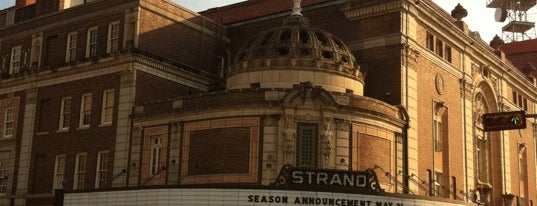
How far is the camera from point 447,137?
48.3 meters

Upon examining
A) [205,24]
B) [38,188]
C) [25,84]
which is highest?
[205,24]

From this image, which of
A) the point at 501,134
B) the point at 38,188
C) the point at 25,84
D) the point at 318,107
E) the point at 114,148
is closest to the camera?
the point at 318,107

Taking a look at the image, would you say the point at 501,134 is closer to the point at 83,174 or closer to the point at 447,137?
the point at 447,137

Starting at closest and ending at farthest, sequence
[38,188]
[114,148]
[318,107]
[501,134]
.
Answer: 1. [318,107]
2. [114,148]
3. [38,188]
4. [501,134]

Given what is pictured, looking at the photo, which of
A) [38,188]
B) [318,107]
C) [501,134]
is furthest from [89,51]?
[501,134]

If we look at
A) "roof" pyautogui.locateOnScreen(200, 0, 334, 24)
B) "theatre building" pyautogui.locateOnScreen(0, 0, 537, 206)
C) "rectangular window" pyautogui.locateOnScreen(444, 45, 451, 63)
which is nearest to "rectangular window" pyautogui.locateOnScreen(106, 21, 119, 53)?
"theatre building" pyautogui.locateOnScreen(0, 0, 537, 206)

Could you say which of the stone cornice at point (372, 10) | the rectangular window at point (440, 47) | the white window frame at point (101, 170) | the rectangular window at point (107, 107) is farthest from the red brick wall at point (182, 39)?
the rectangular window at point (440, 47)

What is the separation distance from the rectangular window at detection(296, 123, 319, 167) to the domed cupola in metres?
3.13

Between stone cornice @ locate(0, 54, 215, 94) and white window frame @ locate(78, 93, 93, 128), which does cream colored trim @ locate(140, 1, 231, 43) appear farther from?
white window frame @ locate(78, 93, 93, 128)

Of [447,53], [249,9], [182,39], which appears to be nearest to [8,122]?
[182,39]

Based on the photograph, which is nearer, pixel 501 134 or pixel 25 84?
pixel 25 84

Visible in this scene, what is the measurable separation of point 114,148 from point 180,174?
18.2 ft

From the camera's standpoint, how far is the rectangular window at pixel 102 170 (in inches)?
1714

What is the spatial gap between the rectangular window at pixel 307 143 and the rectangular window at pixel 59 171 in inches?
638
